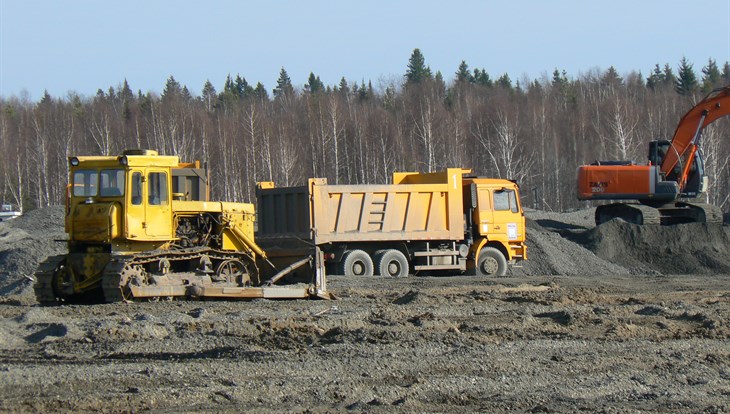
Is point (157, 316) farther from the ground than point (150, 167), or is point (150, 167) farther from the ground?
point (150, 167)

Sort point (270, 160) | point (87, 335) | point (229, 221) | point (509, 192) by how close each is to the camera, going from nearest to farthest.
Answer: point (87, 335) → point (229, 221) → point (509, 192) → point (270, 160)

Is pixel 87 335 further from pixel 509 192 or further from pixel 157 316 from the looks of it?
pixel 509 192

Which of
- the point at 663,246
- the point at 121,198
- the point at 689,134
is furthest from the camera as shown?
the point at 689,134

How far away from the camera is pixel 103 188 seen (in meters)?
16.6

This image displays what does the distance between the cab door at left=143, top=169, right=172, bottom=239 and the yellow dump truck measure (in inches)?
190

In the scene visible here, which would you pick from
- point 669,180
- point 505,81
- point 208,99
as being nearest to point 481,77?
point 505,81

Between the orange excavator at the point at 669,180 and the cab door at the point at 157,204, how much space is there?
62.6ft

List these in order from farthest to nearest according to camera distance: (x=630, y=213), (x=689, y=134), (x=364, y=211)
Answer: (x=630, y=213) < (x=689, y=134) < (x=364, y=211)

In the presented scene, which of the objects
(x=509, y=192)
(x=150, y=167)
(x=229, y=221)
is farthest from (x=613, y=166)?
(x=150, y=167)

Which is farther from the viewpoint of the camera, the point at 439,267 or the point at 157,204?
the point at 439,267

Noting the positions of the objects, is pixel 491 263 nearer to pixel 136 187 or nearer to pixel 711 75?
pixel 136 187

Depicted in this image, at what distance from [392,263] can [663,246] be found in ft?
33.0

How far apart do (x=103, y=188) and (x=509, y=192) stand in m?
12.2

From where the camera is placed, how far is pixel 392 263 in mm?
24109
